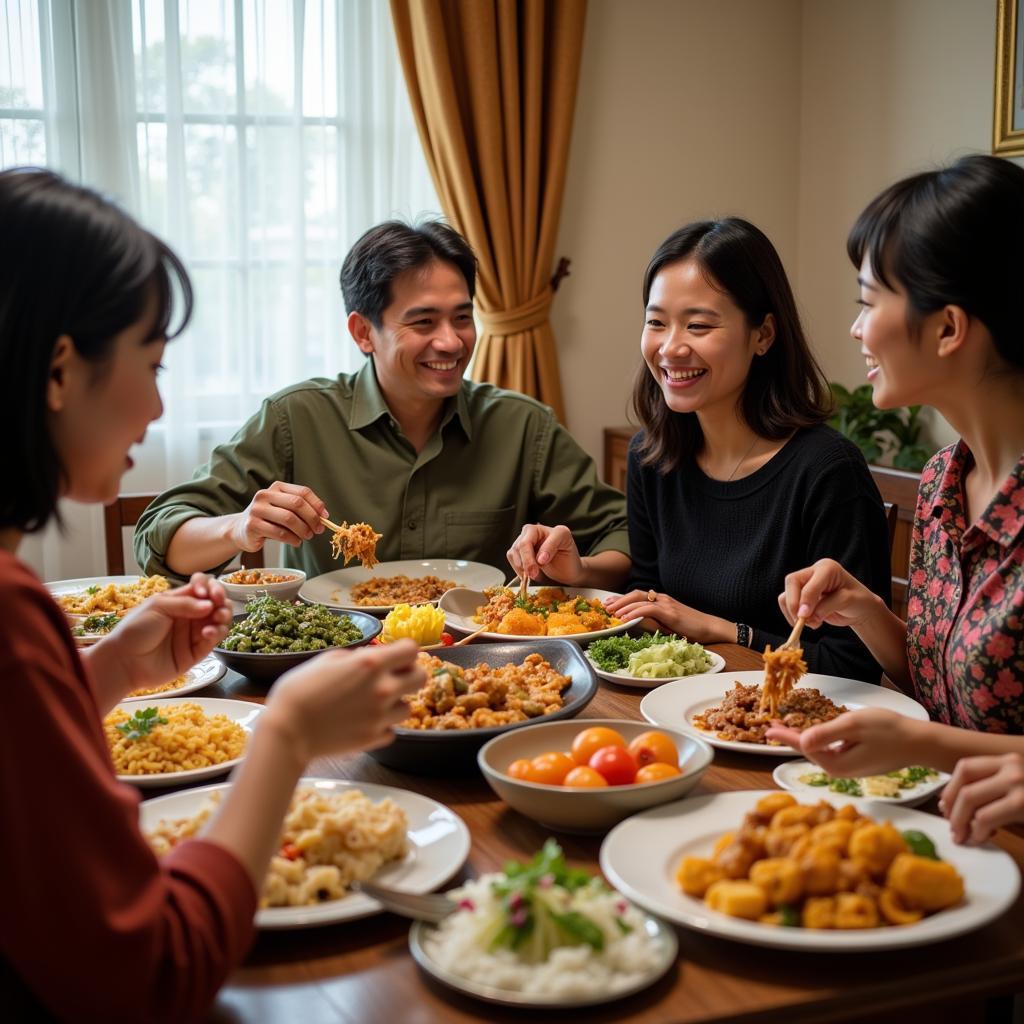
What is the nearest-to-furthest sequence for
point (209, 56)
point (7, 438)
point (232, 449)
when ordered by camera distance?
point (7, 438) → point (232, 449) → point (209, 56)

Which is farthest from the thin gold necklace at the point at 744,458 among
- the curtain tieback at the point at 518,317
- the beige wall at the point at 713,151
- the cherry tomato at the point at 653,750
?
the beige wall at the point at 713,151

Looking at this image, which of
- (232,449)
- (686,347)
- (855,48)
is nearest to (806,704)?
(686,347)

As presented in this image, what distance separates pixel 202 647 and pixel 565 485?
168 centimetres

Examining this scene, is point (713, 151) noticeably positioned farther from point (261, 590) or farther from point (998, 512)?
point (998, 512)

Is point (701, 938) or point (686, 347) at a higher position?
point (686, 347)

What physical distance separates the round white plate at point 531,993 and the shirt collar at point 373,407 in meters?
2.07

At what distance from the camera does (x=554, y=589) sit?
97.3 inches

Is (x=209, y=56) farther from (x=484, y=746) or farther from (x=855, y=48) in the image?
(x=484, y=746)

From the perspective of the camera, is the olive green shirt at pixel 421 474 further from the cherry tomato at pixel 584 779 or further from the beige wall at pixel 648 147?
the beige wall at pixel 648 147

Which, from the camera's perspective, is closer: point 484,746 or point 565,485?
point 484,746

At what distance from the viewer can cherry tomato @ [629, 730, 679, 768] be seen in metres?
1.47

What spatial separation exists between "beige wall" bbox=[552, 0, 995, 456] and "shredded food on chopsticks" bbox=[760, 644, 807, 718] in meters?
3.58

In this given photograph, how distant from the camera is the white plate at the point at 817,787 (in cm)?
145

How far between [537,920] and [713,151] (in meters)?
4.80
